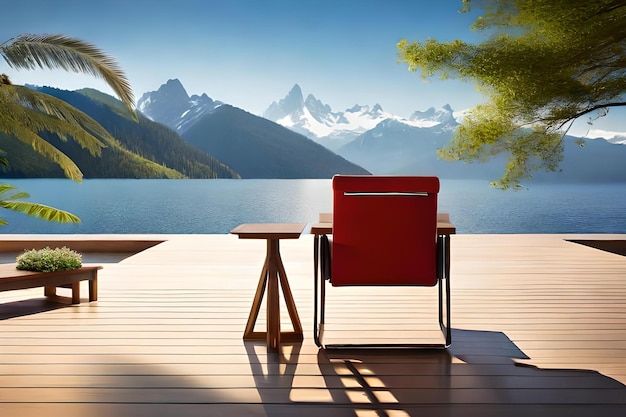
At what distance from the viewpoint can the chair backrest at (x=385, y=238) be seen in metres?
2.65

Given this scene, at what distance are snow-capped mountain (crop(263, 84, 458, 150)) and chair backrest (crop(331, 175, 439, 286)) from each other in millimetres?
52779

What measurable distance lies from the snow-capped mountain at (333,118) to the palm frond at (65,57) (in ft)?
160

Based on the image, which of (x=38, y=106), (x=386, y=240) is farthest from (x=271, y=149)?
(x=386, y=240)

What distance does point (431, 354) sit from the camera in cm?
269

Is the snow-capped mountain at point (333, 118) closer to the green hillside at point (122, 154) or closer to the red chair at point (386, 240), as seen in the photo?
the green hillside at point (122, 154)

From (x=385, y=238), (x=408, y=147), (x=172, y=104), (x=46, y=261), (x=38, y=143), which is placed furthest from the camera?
(x=172, y=104)

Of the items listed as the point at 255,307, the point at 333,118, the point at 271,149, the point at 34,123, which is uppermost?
the point at 333,118

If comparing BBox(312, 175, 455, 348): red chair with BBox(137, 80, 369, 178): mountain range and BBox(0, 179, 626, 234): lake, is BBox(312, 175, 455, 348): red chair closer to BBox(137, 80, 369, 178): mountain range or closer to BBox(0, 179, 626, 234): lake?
BBox(0, 179, 626, 234): lake

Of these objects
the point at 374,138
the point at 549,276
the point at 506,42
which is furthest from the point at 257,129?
the point at 549,276

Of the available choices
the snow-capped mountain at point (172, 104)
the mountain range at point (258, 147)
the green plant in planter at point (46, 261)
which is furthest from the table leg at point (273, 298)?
the snow-capped mountain at point (172, 104)

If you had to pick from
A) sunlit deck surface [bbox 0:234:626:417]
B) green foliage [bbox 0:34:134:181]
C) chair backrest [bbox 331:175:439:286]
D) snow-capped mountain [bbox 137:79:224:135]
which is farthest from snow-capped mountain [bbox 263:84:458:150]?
chair backrest [bbox 331:175:439:286]

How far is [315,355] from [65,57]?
16.9ft

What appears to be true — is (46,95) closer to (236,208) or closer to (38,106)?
(38,106)

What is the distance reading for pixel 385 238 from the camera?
2.67 meters
